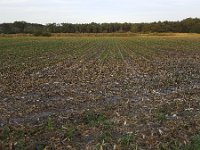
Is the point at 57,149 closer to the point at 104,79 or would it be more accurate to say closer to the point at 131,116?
the point at 131,116

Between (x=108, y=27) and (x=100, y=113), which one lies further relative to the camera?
(x=108, y=27)

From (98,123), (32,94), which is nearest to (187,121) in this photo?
(98,123)

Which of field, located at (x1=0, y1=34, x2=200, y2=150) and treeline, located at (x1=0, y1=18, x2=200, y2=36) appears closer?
field, located at (x1=0, y1=34, x2=200, y2=150)

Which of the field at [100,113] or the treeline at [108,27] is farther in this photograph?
the treeline at [108,27]

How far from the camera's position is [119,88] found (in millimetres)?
14023

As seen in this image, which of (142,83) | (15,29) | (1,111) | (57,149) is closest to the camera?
(57,149)

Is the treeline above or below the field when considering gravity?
→ below

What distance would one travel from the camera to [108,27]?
171 metres

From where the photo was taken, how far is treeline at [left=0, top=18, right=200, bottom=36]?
14000 cm

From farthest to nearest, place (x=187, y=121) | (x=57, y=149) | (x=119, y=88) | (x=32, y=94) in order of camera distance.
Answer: (x=119, y=88), (x=32, y=94), (x=187, y=121), (x=57, y=149)

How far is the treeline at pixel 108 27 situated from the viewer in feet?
459

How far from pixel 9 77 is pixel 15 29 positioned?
12349cm

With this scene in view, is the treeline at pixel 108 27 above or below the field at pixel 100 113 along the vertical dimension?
below

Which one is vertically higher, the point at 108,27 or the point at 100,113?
the point at 100,113
